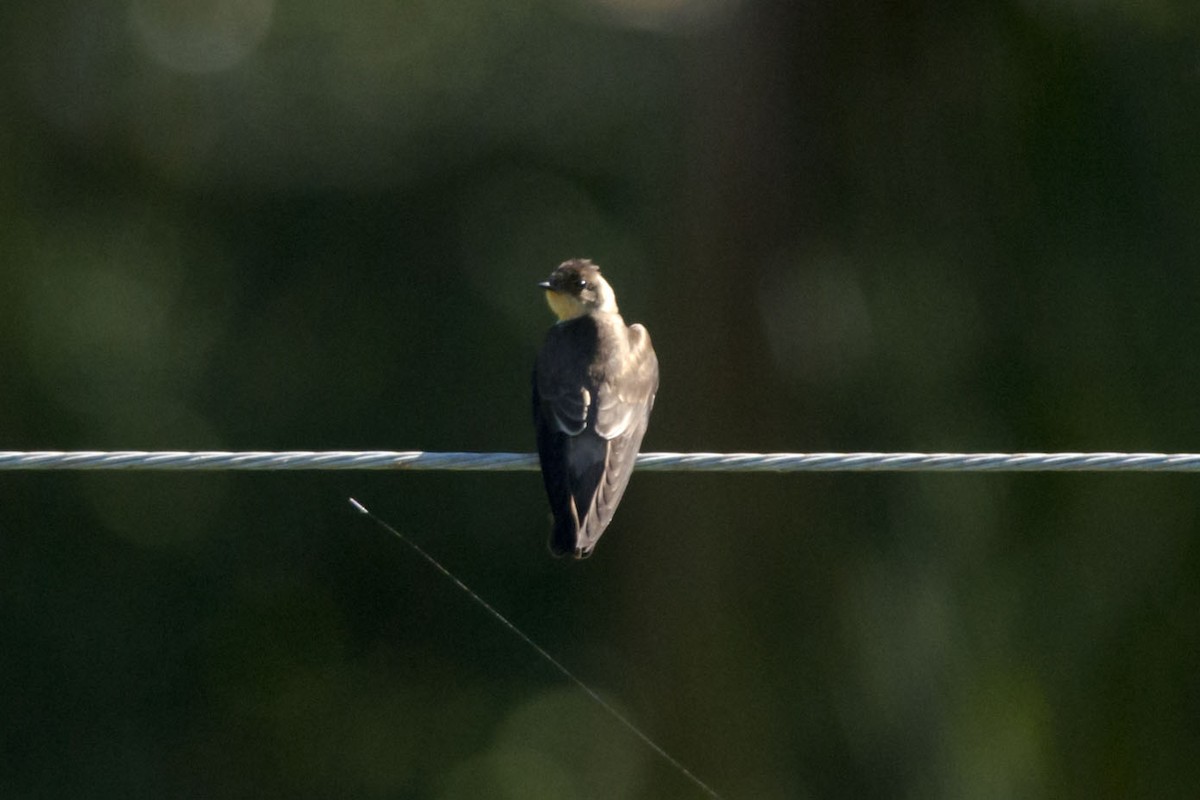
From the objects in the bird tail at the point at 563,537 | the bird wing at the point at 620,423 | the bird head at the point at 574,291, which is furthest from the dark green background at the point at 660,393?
the bird tail at the point at 563,537

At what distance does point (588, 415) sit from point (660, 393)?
2.26m

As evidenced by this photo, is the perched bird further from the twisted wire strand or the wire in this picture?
the twisted wire strand

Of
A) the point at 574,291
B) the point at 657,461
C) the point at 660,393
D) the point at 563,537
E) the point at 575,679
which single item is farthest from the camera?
the point at 660,393

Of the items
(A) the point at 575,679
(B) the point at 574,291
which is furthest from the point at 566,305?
(A) the point at 575,679

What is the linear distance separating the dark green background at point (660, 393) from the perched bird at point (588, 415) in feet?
4.93

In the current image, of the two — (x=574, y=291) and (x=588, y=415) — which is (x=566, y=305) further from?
(x=588, y=415)

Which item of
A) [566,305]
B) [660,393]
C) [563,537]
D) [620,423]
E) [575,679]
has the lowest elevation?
[575,679]

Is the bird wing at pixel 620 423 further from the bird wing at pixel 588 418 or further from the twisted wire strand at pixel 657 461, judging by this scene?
the twisted wire strand at pixel 657 461

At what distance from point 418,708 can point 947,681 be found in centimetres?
299

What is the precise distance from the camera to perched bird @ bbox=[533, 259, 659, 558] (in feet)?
17.7

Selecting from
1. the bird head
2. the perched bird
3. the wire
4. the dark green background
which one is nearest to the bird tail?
the perched bird

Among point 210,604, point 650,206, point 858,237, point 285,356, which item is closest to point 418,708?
point 210,604

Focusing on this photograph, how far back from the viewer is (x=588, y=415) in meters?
5.77

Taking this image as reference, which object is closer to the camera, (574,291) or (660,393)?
(574,291)
